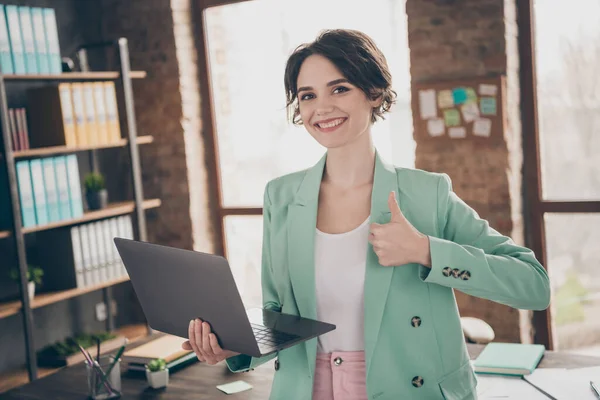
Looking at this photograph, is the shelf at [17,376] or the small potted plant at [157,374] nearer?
the small potted plant at [157,374]

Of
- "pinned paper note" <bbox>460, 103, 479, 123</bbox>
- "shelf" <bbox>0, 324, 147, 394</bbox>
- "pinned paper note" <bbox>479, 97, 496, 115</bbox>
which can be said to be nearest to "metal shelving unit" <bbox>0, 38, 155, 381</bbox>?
"shelf" <bbox>0, 324, 147, 394</bbox>

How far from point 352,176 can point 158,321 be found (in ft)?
1.90

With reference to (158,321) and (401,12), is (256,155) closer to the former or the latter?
(401,12)

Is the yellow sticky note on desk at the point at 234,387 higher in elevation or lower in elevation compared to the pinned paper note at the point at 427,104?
lower

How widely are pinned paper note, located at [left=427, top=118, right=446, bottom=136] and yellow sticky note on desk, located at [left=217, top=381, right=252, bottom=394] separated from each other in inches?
86.5

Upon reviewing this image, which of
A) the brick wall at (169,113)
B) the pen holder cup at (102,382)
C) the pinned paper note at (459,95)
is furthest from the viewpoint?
the brick wall at (169,113)

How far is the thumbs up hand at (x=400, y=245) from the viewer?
1.44m

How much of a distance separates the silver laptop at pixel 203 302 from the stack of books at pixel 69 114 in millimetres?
2545

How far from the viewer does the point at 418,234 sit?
146 centimetres

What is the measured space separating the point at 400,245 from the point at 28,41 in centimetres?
308

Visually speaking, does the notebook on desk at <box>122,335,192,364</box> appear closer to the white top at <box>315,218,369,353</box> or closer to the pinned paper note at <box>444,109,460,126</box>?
the white top at <box>315,218,369,353</box>

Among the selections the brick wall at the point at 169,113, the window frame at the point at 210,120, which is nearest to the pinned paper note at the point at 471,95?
the window frame at the point at 210,120

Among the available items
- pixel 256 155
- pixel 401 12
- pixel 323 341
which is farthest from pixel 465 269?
pixel 256 155

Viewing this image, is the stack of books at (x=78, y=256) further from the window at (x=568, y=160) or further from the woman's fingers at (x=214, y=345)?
the woman's fingers at (x=214, y=345)
